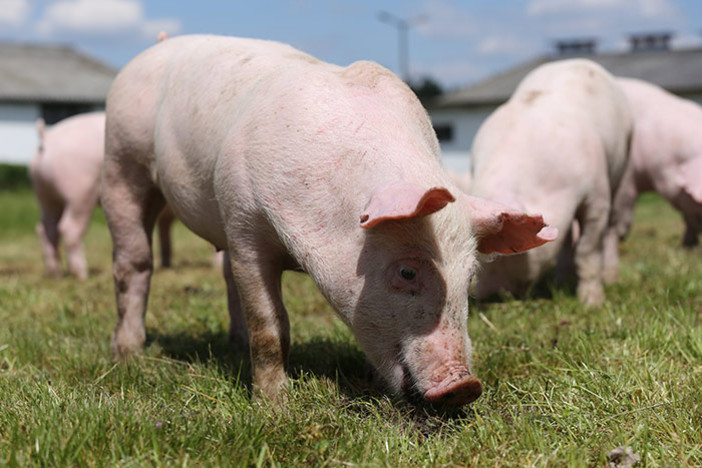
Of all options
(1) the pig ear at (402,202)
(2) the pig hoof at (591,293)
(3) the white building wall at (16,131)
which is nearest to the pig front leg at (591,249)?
(2) the pig hoof at (591,293)

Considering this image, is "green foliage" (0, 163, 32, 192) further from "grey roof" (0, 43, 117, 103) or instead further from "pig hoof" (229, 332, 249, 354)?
"pig hoof" (229, 332, 249, 354)

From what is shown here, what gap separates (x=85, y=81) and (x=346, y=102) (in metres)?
32.0

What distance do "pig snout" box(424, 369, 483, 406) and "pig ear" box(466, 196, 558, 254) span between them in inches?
23.6

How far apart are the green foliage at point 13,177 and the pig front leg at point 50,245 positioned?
1470 cm

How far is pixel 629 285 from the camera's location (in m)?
5.73

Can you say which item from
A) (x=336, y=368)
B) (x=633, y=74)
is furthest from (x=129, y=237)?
(x=633, y=74)

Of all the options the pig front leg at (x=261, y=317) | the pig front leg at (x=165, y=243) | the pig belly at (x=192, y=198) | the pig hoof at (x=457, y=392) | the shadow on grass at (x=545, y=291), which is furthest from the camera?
the pig front leg at (x=165, y=243)

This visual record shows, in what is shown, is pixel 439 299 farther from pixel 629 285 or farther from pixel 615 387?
pixel 629 285

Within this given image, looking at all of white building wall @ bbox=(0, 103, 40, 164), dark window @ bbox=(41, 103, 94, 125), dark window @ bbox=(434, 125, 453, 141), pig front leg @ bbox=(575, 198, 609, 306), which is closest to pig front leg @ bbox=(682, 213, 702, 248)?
pig front leg @ bbox=(575, 198, 609, 306)

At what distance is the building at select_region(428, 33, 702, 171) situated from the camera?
28.6 metres

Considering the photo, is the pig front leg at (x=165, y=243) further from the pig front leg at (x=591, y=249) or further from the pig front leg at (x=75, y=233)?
the pig front leg at (x=591, y=249)

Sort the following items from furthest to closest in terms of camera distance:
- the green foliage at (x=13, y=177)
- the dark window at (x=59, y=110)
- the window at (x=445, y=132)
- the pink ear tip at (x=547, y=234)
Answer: the window at (x=445, y=132)
the dark window at (x=59, y=110)
the green foliage at (x=13, y=177)
the pink ear tip at (x=547, y=234)

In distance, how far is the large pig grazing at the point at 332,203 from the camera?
2719mm

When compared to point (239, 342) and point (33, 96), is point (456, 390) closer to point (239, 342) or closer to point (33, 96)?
point (239, 342)
